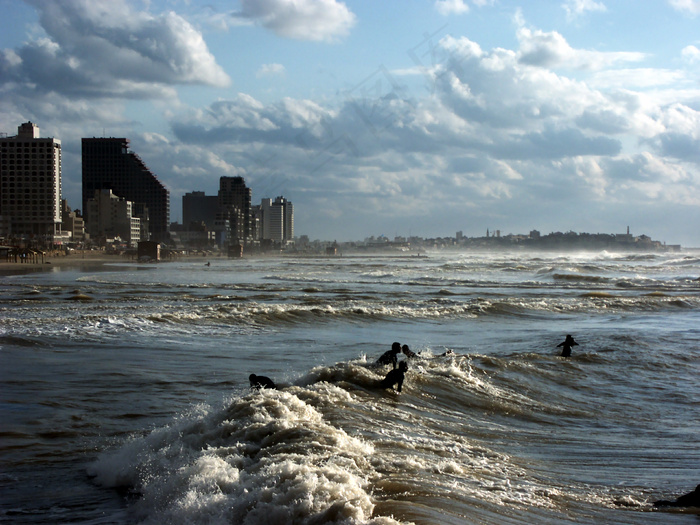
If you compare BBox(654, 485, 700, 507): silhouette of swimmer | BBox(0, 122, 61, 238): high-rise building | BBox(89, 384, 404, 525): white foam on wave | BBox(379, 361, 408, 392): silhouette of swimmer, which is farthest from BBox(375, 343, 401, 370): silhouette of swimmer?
BBox(0, 122, 61, 238): high-rise building

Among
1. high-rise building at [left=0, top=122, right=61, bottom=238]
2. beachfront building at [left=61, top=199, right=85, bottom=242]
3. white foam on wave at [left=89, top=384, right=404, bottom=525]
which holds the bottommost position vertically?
white foam on wave at [left=89, top=384, right=404, bottom=525]

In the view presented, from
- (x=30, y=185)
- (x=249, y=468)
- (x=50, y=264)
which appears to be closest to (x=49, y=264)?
(x=50, y=264)

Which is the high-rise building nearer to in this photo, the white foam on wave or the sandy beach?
the sandy beach

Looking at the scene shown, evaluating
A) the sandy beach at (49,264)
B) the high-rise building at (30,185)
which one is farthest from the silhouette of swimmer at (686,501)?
the high-rise building at (30,185)

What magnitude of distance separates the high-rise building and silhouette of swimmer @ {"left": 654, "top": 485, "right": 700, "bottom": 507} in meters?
156

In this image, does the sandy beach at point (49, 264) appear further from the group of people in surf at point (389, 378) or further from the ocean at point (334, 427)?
the group of people in surf at point (389, 378)

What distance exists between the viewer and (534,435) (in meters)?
8.47

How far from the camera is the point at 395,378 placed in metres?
10.1

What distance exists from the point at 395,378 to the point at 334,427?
2.76 meters

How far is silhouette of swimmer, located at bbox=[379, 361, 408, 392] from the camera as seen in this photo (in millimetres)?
10008

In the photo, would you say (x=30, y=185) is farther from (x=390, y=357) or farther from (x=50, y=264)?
(x=390, y=357)

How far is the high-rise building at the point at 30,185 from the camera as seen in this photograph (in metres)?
151

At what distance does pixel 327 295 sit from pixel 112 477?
27.6 m

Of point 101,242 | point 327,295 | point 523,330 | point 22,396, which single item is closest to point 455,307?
point 523,330
